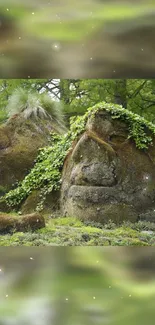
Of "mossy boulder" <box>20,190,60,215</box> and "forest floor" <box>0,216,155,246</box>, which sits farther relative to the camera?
"mossy boulder" <box>20,190,60,215</box>

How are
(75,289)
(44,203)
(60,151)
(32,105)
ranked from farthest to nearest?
1. (32,105)
2. (60,151)
3. (44,203)
4. (75,289)

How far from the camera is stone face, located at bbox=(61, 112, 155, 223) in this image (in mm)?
3092

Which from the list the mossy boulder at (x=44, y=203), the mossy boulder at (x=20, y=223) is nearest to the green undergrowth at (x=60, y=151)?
the mossy boulder at (x=44, y=203)

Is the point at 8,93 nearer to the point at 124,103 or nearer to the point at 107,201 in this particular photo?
the point at 124,103

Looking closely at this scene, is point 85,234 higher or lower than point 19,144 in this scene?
lower

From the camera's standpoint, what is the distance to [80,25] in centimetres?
133

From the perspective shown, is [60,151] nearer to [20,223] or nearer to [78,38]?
[20,223]

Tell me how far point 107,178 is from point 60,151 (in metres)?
0.57

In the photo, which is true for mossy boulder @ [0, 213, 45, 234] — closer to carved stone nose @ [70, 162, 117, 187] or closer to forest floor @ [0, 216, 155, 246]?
forest floor @ [0, 216, 155, 246]

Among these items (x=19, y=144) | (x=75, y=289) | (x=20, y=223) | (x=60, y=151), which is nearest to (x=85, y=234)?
(x=20, y=223)

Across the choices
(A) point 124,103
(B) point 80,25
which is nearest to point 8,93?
(A) point 124,103

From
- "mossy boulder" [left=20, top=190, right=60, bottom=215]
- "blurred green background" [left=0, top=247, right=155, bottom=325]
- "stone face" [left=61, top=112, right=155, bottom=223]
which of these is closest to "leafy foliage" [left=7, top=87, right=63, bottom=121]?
"stone face" [left=61, top=112, right=155, bottom=223]

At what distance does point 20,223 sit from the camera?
9.21 feet

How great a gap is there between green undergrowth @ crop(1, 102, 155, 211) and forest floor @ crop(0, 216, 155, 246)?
0.37 m
